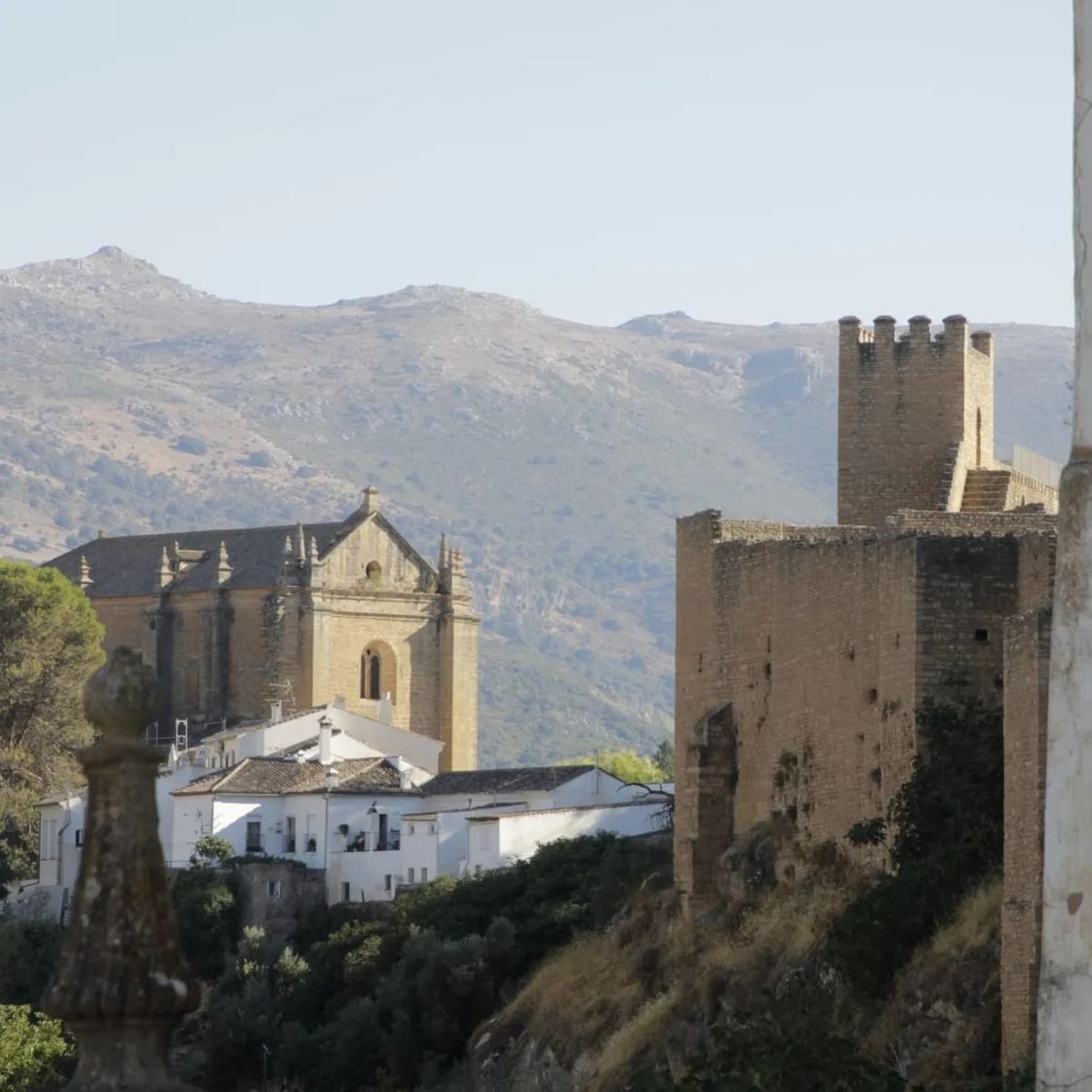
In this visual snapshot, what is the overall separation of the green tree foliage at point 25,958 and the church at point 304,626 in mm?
26124

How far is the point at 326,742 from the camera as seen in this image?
85438mm

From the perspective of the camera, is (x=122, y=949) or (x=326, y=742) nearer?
(x=122, y=949)

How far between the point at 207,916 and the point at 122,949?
60377mm

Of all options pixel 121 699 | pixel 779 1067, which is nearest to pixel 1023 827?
pixel 779 1067

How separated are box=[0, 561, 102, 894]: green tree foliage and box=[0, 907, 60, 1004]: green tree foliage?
18.2 metres

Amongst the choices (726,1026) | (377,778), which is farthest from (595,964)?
(377,778)

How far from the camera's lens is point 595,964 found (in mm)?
45031

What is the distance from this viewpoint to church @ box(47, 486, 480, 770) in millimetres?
100812

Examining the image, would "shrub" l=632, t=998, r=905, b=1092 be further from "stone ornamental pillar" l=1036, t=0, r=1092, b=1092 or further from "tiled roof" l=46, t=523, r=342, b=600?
"tiled roof" l=46, t=523, r=342, b=600

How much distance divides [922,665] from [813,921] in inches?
133

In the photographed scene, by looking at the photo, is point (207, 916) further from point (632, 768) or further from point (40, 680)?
point (632, 768)

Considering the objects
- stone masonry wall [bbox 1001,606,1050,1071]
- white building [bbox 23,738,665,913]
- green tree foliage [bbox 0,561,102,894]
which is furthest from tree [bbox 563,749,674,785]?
stone masonry wall [bbox 1001,606,1050,1071]

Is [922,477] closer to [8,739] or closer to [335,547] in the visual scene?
[8,739]

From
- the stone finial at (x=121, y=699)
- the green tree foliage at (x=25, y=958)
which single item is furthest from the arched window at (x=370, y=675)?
the stone finial at (x=121, y=699)
